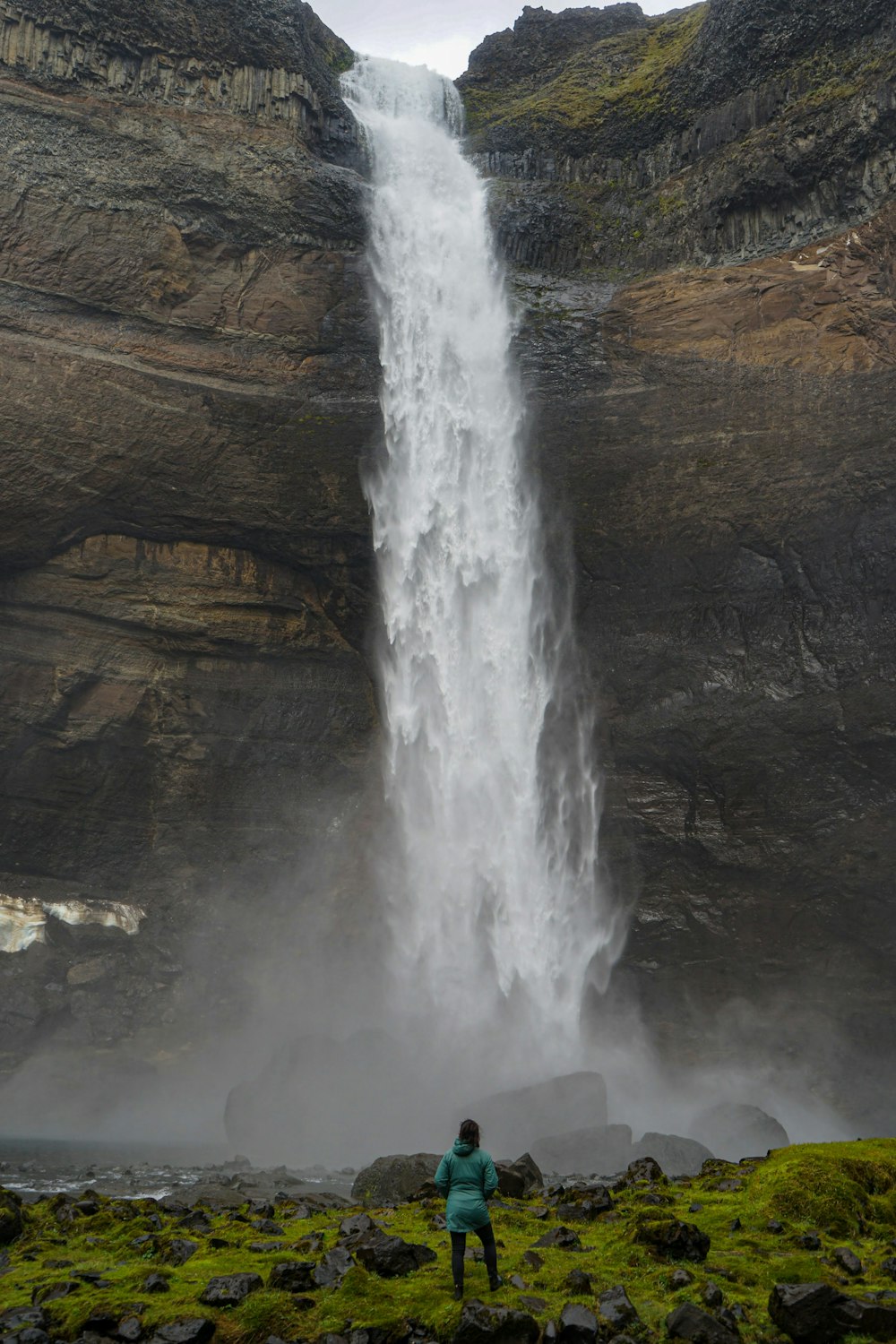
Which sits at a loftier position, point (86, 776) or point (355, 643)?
point (355, 643)

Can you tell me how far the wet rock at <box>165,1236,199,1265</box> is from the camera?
8.66 metres

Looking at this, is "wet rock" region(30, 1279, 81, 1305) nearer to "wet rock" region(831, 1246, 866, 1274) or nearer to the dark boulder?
"wet rock" region(831, 1246, 866, 1274)

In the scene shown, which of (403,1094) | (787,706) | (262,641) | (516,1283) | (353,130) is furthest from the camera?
(353,130)

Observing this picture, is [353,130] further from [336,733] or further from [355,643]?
[336,733]

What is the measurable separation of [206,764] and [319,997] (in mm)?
7142

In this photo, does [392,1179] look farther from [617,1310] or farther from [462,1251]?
[617,1310]

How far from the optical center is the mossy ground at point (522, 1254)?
7051mm

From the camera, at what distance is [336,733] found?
29.6m

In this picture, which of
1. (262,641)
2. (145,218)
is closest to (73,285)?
(145,218)

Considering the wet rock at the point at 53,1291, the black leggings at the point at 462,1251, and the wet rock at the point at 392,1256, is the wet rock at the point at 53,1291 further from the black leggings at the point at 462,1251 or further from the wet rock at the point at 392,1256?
the black leggings at the point at 462,1251

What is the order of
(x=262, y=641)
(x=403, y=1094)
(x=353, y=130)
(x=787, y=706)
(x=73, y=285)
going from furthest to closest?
(x=353, y=130) < (x=262, y=641) < (x=73, y=285) < (x=787, y=706) < (x=403, y=1094)

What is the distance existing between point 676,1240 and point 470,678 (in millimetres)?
20202

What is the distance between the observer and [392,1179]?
13.4 meters

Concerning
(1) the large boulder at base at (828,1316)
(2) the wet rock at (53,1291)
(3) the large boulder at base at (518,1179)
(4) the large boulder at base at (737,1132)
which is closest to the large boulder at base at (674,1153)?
(4) the large boulder at base at (737,1132)
